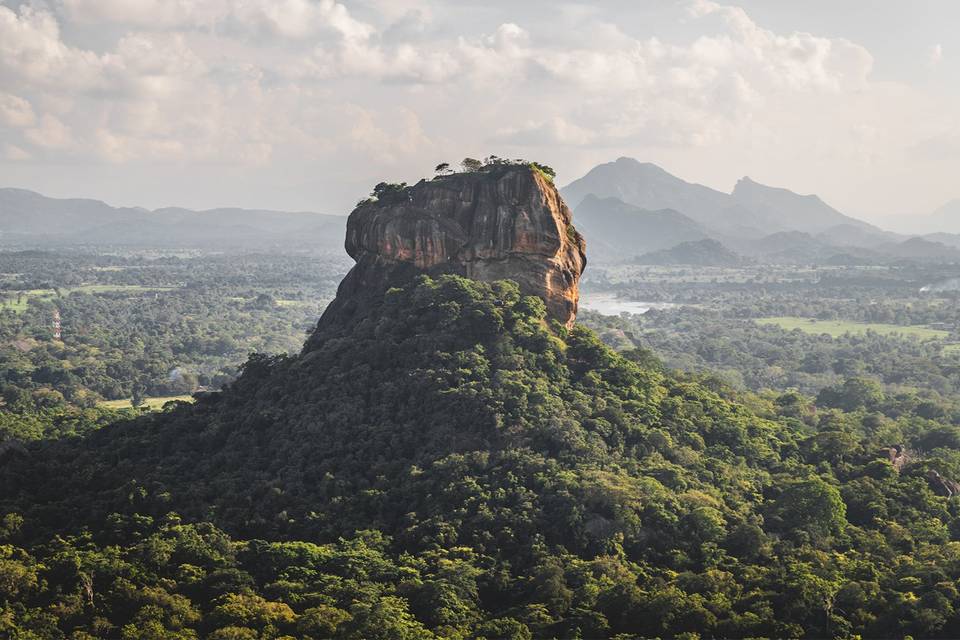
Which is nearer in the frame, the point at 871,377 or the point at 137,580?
the point at 137,580

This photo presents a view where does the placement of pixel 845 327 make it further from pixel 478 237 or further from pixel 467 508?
pixel 467 508

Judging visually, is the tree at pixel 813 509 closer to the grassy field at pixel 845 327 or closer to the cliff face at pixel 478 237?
the cliff face at pixel 478 237

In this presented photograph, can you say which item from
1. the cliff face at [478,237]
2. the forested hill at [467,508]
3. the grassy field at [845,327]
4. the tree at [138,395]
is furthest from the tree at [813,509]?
the grassy field at [845,327]

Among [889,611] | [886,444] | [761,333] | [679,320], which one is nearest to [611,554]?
[889,611]

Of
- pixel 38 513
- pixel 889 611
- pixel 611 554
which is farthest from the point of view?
pixel 38 513

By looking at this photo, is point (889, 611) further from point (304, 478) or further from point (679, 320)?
point (679, 320)

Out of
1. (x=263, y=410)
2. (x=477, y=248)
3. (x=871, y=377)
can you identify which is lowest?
(x=871, y=377)
